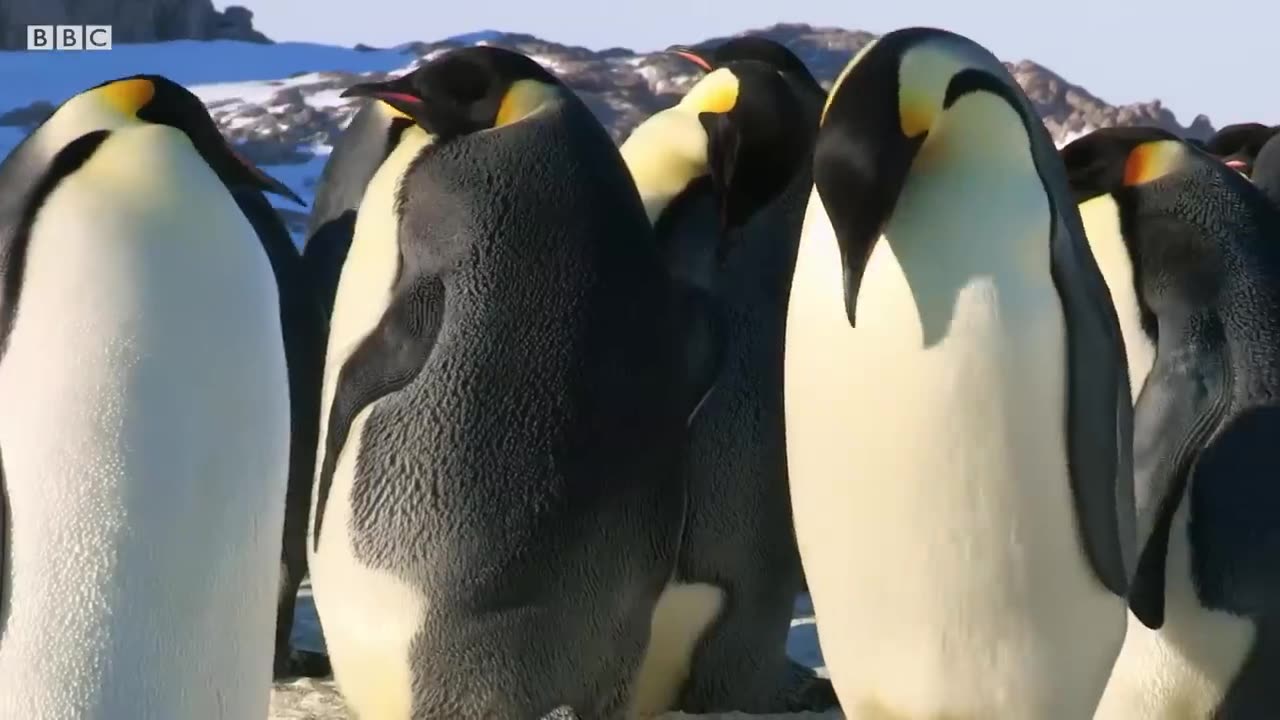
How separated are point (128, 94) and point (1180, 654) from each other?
2.43 metres

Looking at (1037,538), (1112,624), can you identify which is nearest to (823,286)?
(1037,538)

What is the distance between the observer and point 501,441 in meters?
3.53

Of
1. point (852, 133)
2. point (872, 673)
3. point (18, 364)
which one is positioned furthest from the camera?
point (872, 673)

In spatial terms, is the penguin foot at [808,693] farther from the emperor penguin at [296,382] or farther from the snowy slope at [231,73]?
the snowy slope at [231,73]

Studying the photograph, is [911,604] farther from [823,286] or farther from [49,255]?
[49,255]

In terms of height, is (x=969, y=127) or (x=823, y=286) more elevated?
(x=969, y=127)

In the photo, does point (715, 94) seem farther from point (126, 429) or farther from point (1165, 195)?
point (126, 429)

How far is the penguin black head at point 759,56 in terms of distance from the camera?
530 cm

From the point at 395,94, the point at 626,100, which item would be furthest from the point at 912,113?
the point at 626,100

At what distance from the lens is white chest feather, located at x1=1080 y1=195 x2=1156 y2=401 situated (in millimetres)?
4102

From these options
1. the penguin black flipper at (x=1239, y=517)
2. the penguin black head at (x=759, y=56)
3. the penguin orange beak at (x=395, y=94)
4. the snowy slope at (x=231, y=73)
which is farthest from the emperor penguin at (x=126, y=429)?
the snowy slope at (x=231, y=73)

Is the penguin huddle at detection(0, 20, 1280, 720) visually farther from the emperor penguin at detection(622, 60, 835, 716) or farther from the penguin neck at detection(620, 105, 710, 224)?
the penguin neck at detection(620, 105, 710, 224)

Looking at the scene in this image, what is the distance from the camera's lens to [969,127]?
3387mm

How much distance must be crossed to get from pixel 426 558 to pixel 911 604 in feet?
3.03
